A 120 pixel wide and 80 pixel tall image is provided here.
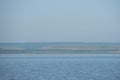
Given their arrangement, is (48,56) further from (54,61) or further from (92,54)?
(92,54)

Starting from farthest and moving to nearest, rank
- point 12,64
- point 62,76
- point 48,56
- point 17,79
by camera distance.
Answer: point 48,56, point 12,64, point 62,76, point 17,79

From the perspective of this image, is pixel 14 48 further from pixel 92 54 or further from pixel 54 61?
pixel 92 54

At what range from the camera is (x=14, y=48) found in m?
4.13

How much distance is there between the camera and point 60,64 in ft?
12.9

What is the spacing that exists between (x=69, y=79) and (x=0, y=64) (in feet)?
Answer: 3.05

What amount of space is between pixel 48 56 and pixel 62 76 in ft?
4.04

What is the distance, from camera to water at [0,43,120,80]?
10.5ft

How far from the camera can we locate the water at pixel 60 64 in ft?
10.5

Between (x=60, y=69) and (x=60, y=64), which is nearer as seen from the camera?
(x=60, y=69)

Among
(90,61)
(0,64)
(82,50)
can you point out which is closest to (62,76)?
(0,64)

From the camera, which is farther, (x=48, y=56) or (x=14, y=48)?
(x=48, y=56)

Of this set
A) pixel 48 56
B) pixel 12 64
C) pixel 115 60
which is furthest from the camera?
pixel 48 56

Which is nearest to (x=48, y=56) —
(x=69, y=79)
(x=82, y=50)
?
(x=82, y=50)

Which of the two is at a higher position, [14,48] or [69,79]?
[14,48]
